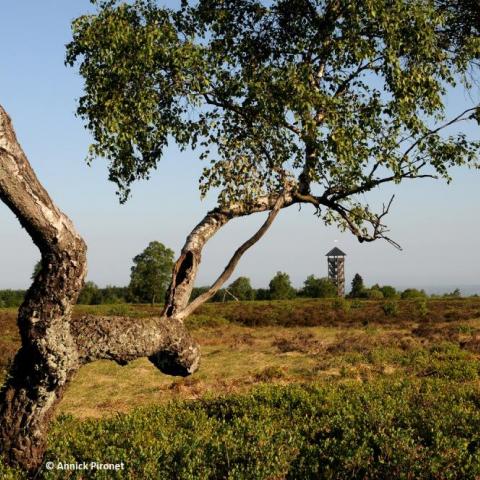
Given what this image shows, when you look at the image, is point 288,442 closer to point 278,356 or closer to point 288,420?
point 288,420

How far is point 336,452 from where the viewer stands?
21.8 feet

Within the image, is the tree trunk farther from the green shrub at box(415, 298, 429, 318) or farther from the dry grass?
the green shrub at box(415, 298, 429, 318)

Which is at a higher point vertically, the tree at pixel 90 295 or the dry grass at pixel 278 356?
the tree at pixel 90 295

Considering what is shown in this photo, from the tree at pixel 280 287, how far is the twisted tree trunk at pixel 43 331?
5221 cm

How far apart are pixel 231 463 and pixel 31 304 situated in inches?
114

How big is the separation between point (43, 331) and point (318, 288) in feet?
179

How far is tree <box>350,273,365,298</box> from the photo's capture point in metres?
62.0

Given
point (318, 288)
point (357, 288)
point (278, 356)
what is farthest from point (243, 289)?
point (278, 356)

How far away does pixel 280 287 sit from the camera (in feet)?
193

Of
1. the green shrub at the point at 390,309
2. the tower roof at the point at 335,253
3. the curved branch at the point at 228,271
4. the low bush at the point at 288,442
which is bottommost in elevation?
the low bush at the point at 288,442

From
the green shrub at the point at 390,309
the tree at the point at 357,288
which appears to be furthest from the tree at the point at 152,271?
the green shrub at the point at 390,309

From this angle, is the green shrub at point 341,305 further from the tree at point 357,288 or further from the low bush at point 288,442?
the low bush at point 288,442

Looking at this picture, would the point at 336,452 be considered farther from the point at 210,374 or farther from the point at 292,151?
the point at 210,374

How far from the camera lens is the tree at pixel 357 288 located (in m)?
62.0
